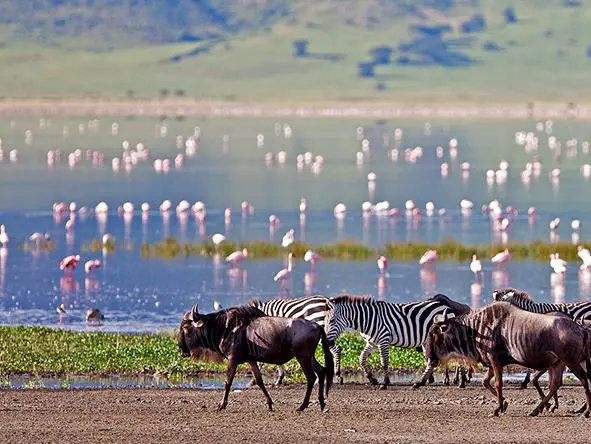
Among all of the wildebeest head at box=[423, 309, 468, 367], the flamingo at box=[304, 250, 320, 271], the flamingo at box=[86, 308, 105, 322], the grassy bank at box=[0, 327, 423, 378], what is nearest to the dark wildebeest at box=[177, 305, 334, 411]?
the wildebeest head at box=[423, 309, 468, 367]

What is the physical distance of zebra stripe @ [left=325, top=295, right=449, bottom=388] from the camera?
18062mm

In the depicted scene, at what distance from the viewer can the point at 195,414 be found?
1512cm

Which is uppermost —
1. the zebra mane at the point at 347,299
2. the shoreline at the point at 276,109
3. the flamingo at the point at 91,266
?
the shoreline at the point at 276,109

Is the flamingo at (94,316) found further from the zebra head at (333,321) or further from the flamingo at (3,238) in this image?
the flamingo at (3,238)

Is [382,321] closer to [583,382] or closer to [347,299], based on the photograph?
[347,299]

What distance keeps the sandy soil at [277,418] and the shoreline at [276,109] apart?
12588cm

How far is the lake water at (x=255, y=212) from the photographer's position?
29688mm

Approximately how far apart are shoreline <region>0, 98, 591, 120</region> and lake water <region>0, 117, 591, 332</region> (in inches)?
1336

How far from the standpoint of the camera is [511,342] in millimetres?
14805

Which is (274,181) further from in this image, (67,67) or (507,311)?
(67,67)

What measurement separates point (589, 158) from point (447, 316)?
67.4 meters

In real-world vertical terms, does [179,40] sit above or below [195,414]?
above

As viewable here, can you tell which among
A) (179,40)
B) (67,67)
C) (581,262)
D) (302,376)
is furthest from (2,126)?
(302,376)

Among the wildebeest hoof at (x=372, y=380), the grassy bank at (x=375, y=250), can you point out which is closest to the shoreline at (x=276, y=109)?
the grassy bank at (x=375, y=250)
